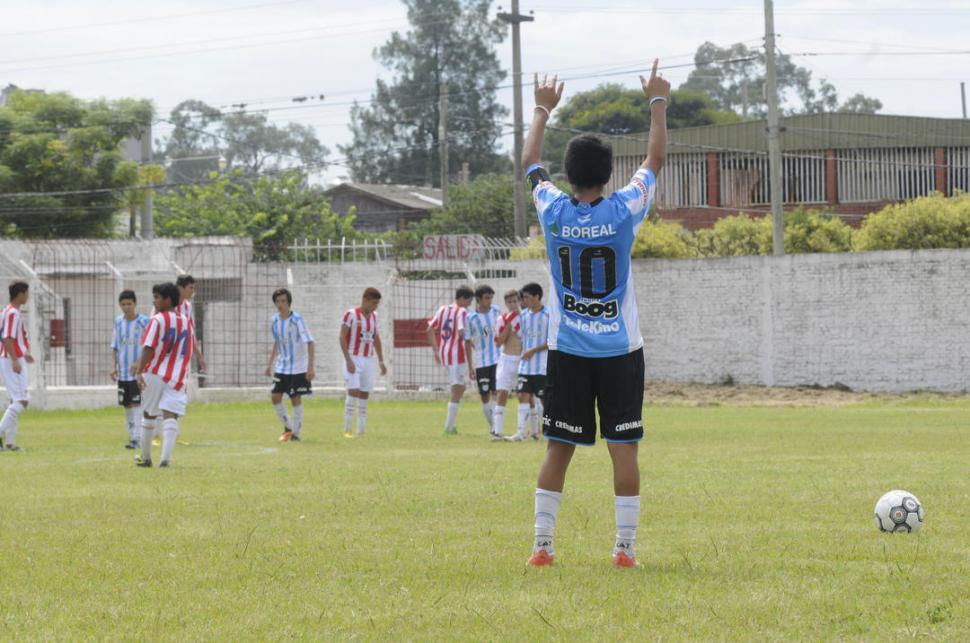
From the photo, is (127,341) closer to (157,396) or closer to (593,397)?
(157,396)

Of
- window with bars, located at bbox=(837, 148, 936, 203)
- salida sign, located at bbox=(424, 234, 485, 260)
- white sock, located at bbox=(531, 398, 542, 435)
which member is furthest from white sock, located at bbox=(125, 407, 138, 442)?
window with bars, located at bbox=(837, 148, 936, 203)

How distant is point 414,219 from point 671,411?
52837 mm

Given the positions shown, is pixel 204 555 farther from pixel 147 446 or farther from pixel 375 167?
pixel 375 167

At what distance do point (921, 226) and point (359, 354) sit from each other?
15813mm

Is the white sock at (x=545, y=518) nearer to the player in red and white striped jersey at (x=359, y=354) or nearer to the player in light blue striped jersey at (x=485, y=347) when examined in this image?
the player in red and white striped jersey at (x=359, y=354)

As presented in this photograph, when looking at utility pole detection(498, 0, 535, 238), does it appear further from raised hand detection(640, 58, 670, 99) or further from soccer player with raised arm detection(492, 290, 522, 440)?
raised hand detection(640, 58, 670, 99)

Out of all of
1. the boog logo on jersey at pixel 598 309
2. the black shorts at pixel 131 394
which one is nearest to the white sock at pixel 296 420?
the black shorts at pixel 131 394

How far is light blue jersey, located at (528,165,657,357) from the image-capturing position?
7156 mm

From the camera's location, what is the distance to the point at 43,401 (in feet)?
90.6

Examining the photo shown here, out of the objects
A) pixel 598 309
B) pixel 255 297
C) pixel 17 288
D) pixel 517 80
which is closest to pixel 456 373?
pixel 17 288

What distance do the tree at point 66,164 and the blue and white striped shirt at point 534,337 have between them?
31.0 metres

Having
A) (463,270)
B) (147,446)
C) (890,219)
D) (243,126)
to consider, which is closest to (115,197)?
(463,270)

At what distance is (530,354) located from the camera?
18.4m

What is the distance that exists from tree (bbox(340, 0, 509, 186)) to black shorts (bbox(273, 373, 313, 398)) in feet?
205
